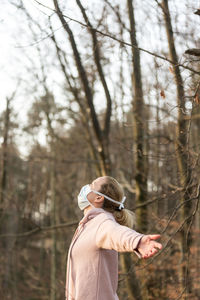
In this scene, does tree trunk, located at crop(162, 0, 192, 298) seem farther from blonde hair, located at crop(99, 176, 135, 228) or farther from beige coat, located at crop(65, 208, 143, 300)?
beige coat, located at crop(65, 208, 143, 300)

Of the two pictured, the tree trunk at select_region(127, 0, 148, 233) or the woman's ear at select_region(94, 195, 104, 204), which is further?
the tree trunk at select_region(127, 0, 148, 233)

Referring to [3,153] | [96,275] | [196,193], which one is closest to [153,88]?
[196,193]

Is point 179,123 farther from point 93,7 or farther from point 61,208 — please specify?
point 61,208

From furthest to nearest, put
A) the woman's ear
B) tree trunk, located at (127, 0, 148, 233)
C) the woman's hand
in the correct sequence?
1. tree trunk, located at (127, 0, 148, 233)
2. the woman's ear
3. the woman's hand

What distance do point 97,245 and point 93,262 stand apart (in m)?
0.16

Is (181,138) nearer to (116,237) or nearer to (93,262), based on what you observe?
(93,262)

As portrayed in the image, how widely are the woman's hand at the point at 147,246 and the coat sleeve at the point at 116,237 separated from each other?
2 cm

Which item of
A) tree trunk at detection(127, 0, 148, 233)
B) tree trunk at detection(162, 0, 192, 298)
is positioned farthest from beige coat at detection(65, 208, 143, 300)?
tree trunk at detection(127, 0, 148, 233)

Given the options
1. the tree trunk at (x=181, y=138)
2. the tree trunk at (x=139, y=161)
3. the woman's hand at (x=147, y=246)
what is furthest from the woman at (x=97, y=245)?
the tree trunk at (x=139, y=161)

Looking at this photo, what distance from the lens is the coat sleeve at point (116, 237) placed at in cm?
202

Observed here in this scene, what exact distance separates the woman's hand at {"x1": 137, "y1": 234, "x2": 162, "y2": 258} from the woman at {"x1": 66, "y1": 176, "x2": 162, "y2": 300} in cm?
19

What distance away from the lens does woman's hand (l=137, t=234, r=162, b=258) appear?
190cm

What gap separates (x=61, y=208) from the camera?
18.8 m

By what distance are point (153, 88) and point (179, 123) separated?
3.79 feet
